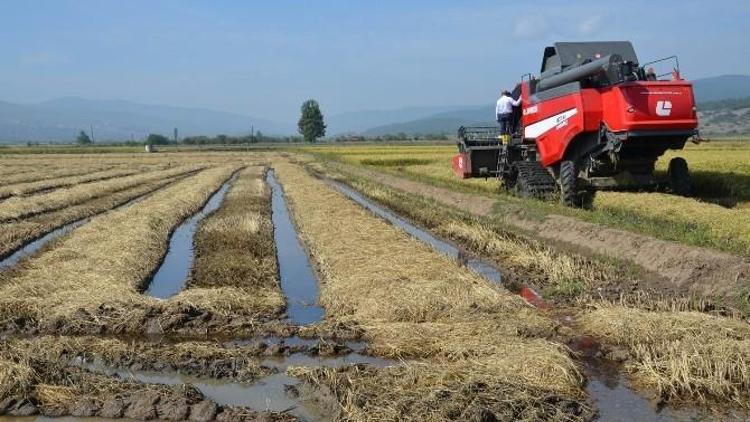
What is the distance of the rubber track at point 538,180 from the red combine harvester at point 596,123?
3cm

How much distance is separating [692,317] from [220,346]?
501 cm

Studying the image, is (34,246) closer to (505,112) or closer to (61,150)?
(505,112)

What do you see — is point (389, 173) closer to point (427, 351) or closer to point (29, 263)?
point (29, 263)

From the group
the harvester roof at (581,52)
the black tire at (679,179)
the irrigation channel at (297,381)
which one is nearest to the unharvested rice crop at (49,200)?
the irrigation channel at (297,381)

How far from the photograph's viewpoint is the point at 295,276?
10.6m

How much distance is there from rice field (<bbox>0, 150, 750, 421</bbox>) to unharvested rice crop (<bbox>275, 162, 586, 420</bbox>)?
0.02m

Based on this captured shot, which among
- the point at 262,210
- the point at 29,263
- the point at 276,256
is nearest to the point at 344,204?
the point at 262,210

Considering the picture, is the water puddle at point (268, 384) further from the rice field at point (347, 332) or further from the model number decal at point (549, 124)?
the model number decal at point (549, 124)

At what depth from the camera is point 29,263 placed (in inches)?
410

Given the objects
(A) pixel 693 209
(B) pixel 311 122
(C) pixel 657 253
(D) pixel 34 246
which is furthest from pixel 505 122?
(B) pixel 311 122

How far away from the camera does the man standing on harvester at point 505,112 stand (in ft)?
62.4

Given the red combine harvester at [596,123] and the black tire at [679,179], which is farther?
the black tire at [679,179]

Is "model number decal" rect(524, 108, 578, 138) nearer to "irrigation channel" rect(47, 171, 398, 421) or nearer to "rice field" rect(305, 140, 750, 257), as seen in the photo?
"rice field" rect(305, 140, 750, 257)

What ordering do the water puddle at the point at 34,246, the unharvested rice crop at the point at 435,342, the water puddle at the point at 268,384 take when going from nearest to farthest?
1. the unharvested rice crop at the point at 435,342
2. the water puddle at the point at 268,384
3. the water puddle at the point at 34,246
